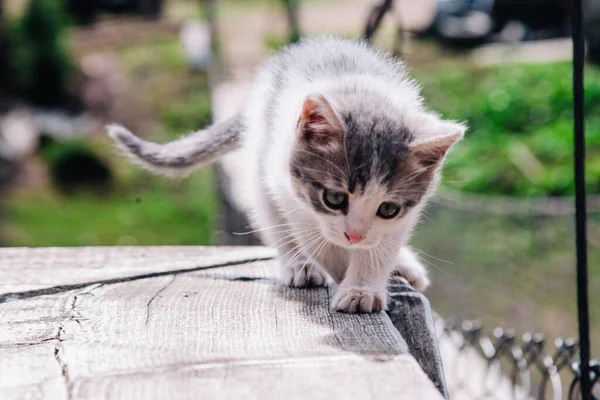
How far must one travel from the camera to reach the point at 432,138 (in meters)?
1.95

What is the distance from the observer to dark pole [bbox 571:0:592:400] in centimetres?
198

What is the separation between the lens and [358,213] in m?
1.97

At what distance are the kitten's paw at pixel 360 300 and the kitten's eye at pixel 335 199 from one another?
0.68 ft

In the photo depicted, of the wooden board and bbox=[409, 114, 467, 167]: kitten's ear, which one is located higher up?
bbox=[409, 114, 467, 167]: kitten's ear

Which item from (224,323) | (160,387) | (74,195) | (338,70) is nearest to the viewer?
(160,387)

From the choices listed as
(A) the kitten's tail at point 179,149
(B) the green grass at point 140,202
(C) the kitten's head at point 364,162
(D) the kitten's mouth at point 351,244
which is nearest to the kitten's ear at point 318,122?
(C) the kitten's head at point 364,162

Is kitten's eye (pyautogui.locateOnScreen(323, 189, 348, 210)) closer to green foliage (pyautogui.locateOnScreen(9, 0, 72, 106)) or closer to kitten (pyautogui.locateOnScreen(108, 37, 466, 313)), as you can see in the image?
kitten (pyautogui.locateOnScreen(108, 37, 466, 313))

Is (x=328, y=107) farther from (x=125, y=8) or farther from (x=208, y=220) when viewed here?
(x=125, y=8)

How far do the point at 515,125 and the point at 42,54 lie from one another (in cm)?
571

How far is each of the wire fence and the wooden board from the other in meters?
0.89

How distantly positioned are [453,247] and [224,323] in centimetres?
290

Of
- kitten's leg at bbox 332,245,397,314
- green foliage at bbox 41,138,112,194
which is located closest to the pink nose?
kitten's leg at bbox 332,245,397,314

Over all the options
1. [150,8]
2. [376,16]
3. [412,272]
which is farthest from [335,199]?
[150,8]

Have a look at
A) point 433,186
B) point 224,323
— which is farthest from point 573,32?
point 224,323
